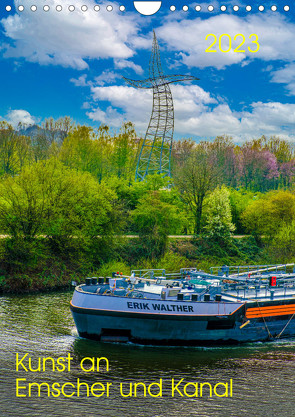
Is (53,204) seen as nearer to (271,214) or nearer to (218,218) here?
(218,218)

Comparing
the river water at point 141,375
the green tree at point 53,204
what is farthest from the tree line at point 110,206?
the river water at point 141,375

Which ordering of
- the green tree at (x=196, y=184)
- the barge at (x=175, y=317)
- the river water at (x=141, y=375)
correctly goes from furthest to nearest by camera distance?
the green tree at (x=196, y=184) < the barge at (x=175, y=317) < the river water at (x=141, y=375)

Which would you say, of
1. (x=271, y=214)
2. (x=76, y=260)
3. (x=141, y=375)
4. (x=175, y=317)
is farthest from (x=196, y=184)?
(x=141, y=375)

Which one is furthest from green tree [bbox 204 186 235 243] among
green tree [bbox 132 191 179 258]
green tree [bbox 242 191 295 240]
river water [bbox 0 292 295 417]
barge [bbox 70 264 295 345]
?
river water [bbox 0 292 295 417]

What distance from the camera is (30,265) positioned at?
3772 cm

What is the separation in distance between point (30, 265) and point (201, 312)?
21.3 meters

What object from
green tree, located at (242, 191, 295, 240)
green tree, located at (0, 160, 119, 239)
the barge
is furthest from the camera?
green tree, located at (242, 191, 295, 240)

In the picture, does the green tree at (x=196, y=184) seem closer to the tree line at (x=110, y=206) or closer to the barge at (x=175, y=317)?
the tree line at (x=110, y=206)

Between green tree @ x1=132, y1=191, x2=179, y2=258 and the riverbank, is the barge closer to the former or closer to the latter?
the riverbank

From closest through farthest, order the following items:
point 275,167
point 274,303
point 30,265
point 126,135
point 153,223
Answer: point 274,303
point 30,265
point 153,223
point 126,135
point 275,167

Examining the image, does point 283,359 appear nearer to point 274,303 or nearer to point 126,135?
point 274,303

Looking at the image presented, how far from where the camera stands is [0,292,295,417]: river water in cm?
1435

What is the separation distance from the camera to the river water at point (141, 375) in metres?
14.4

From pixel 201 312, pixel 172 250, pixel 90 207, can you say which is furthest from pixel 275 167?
pixel 201 312
